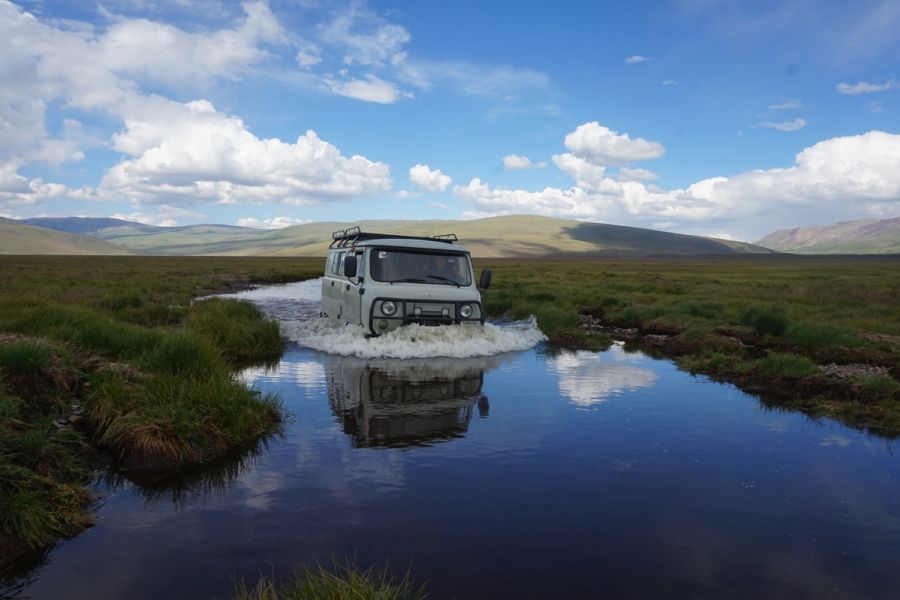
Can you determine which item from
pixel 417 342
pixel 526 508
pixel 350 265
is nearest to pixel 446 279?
pixel 417 342

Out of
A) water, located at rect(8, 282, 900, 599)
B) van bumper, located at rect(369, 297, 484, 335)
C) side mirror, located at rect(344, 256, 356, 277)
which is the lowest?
water, located at rect(8, 282, 900, 599)

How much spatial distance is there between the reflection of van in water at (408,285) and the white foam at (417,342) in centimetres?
22

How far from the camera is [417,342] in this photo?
1284 cm

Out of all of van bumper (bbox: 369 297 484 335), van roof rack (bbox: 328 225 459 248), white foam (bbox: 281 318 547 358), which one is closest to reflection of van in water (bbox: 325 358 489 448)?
white foam (bbox: 281 318 547 358)

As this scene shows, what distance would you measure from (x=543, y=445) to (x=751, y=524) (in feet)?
8.23

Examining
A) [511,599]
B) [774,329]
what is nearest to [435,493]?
[511,599]

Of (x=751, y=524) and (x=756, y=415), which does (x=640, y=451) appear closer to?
(x=751, y=524)

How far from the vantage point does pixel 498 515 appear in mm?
5141

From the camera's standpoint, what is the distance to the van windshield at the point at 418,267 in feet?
42.3

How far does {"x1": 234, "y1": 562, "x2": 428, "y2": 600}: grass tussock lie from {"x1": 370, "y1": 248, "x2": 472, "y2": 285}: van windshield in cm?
905

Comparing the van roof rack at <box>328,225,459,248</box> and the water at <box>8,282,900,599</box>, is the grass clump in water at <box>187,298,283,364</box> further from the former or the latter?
the water at <box>8,282,900,599</box>

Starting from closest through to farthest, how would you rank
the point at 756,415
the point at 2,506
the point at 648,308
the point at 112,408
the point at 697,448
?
the point at 2,506 → the point at 112,408 → the point at 697,448 → the point at 756,415 → the point at 648,308

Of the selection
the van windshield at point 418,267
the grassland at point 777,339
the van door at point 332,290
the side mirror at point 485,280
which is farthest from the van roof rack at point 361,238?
the grassland at point 777,339

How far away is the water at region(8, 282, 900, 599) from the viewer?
4227mm
